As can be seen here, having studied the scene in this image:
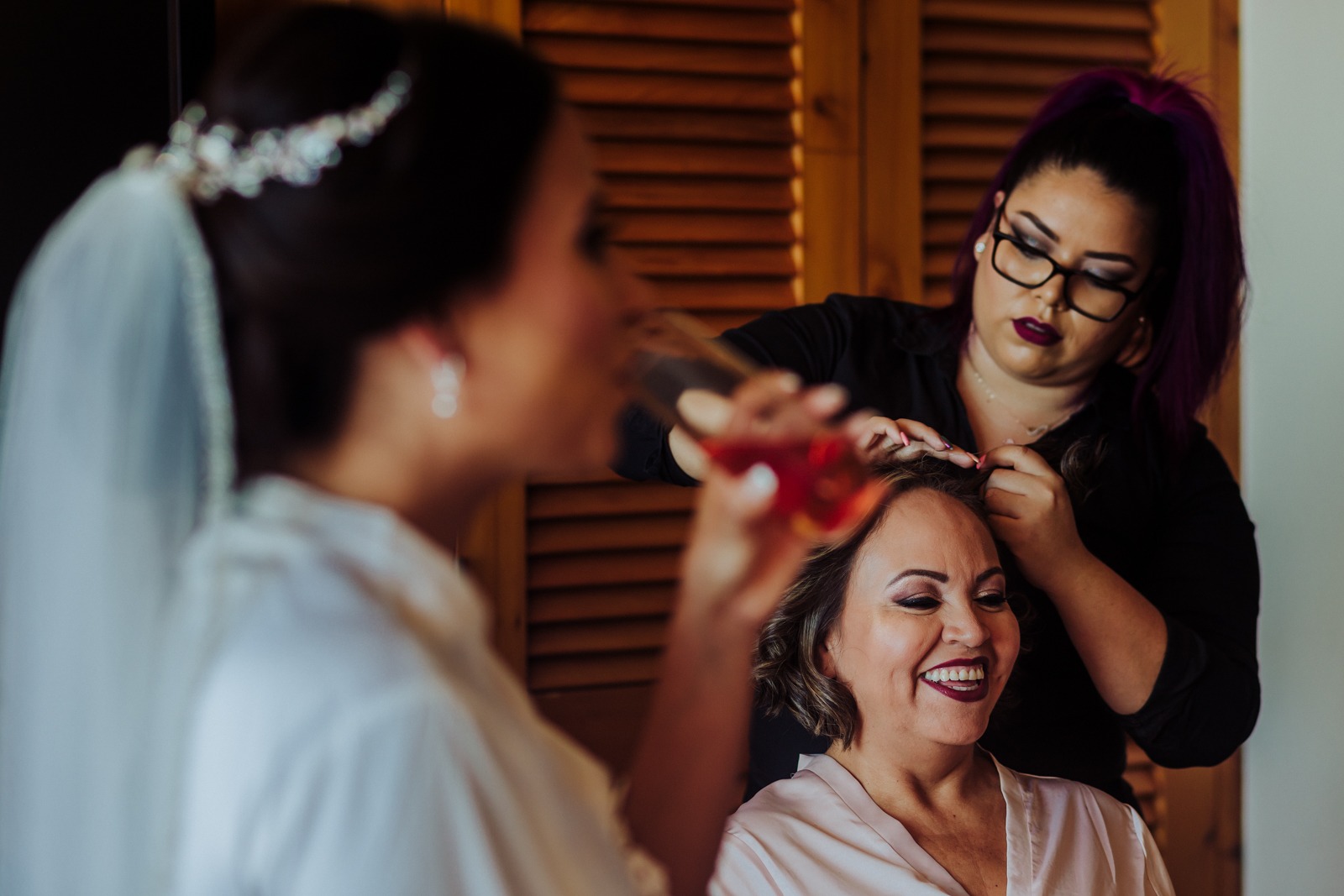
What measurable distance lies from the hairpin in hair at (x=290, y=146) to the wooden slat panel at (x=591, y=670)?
64.8 inches

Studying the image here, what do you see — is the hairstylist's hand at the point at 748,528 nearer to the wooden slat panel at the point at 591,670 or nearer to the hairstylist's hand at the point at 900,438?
the hairstylist's hand at the point at 900,438

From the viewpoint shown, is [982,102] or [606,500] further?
[982,102]

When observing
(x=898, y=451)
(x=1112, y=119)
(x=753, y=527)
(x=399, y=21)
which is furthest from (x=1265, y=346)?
(x=399, y=21)

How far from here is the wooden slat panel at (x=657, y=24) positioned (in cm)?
215

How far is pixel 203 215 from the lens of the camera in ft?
2.23

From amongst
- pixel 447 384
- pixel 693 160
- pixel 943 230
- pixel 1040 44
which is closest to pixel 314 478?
pixel 447 384

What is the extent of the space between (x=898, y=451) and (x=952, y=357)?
0.17 metres

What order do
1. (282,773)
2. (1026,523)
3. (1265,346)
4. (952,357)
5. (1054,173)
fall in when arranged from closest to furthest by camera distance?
(282,773) < (1026,523) < (1054,173) < (952,357) < (1265,346)

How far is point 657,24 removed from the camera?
2219mm

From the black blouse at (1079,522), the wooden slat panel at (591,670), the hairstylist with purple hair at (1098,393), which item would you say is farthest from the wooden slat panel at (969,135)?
the wooden slat panel at (591,670)

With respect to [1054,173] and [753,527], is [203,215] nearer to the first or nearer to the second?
[753,527]

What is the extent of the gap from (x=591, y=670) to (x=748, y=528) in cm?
154

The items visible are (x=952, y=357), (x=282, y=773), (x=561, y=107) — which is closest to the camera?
(x=282, y=773)

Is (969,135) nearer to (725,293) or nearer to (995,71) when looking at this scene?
(995,71)
